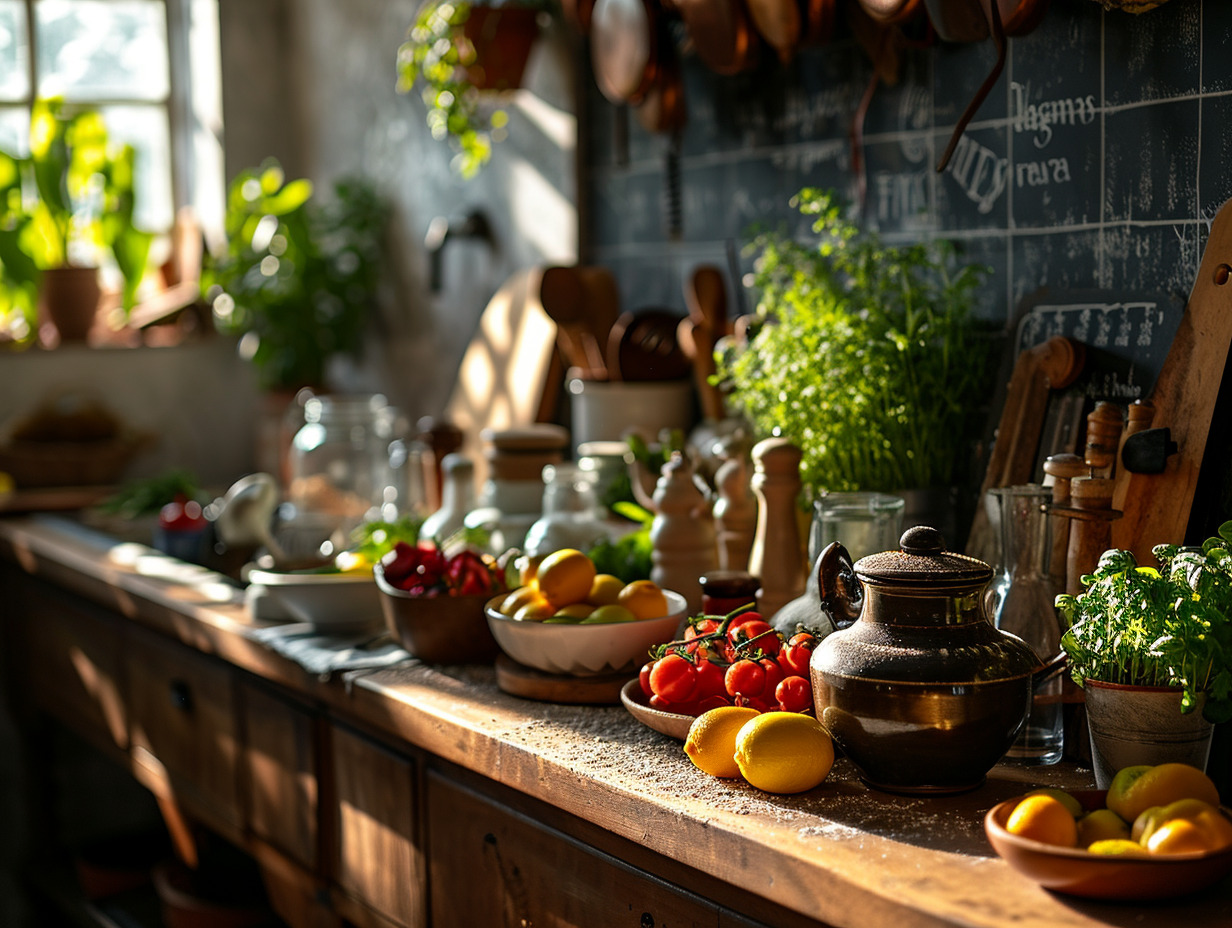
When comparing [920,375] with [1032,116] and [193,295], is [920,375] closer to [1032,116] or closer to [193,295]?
[1032,116]

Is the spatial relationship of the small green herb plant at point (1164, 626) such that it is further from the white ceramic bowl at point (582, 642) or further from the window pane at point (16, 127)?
the window pane at point (16, 127)

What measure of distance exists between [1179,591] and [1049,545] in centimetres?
24

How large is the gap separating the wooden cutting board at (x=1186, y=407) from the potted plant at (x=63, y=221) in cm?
300

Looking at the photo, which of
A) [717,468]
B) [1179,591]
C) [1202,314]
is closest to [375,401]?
[717,468]

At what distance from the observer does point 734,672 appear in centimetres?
132

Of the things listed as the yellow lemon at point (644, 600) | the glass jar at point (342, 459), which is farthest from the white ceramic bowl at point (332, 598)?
the glass jar at point (342, 459)

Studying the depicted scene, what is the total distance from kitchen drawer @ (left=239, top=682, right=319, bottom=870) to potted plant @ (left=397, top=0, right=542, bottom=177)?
3.97 feet

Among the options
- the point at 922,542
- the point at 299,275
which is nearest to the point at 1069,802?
the point at 922,542

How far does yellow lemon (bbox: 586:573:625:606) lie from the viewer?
1.57 m

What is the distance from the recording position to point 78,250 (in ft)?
12.7

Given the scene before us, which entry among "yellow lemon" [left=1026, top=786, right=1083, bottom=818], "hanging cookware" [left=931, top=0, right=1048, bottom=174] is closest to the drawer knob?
"hanging cookware" [left=931, top=0, right=1048, bottom=174]

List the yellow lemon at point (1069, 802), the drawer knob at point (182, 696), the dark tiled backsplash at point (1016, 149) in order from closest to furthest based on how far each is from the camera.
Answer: the yellow lemon at point (1069, 802) < the dark tiled backsplash at point (1016, 149) < the drawer knob at point (182, 696)

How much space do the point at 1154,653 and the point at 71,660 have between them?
7.22ft

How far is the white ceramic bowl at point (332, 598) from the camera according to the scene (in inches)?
73.9
